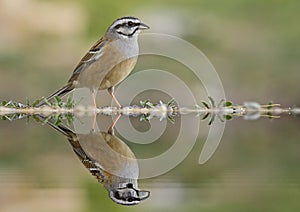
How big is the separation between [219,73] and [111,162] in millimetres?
5679

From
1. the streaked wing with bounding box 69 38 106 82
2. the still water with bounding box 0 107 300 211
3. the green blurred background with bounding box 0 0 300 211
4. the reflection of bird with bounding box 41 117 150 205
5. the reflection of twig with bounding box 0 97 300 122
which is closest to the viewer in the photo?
the still water with bounding box 0 107 300 211

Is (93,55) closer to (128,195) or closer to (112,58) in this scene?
(112,58)

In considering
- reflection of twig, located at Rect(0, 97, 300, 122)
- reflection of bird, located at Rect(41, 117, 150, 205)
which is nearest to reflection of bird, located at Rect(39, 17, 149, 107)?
reflection of twig, located at Rect(0, 97, 300, 122)

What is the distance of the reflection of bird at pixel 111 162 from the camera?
11.4 feet

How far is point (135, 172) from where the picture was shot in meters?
4.01

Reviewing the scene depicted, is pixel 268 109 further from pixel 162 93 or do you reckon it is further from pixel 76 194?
pixel 76 194

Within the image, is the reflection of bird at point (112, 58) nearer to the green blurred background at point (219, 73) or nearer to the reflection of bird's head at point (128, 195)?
the green blurred background at point (219, 73)

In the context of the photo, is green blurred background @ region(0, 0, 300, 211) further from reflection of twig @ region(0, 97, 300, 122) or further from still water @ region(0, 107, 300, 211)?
reflection of twig @ region(0, 97, 300, 122)

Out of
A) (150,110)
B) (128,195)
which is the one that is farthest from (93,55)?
(128,195)

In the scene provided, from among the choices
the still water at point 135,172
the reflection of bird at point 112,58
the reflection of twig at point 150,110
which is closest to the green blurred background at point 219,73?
the still water at point 135,172

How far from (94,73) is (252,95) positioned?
2873 millimetres

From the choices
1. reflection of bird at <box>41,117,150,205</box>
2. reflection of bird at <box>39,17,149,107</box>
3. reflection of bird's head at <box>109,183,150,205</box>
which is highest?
reflection of bird at <box>39,17,149,107</box>

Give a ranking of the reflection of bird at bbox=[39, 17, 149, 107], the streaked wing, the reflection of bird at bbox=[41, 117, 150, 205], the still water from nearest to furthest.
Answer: the still water
the reflection of bird at bbox=[41, 117, 150, 205]
the reflection of bird at bbox=[39, 17, 149, 107]
the streaked wing

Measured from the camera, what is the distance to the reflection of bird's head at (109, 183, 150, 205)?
3.31m
